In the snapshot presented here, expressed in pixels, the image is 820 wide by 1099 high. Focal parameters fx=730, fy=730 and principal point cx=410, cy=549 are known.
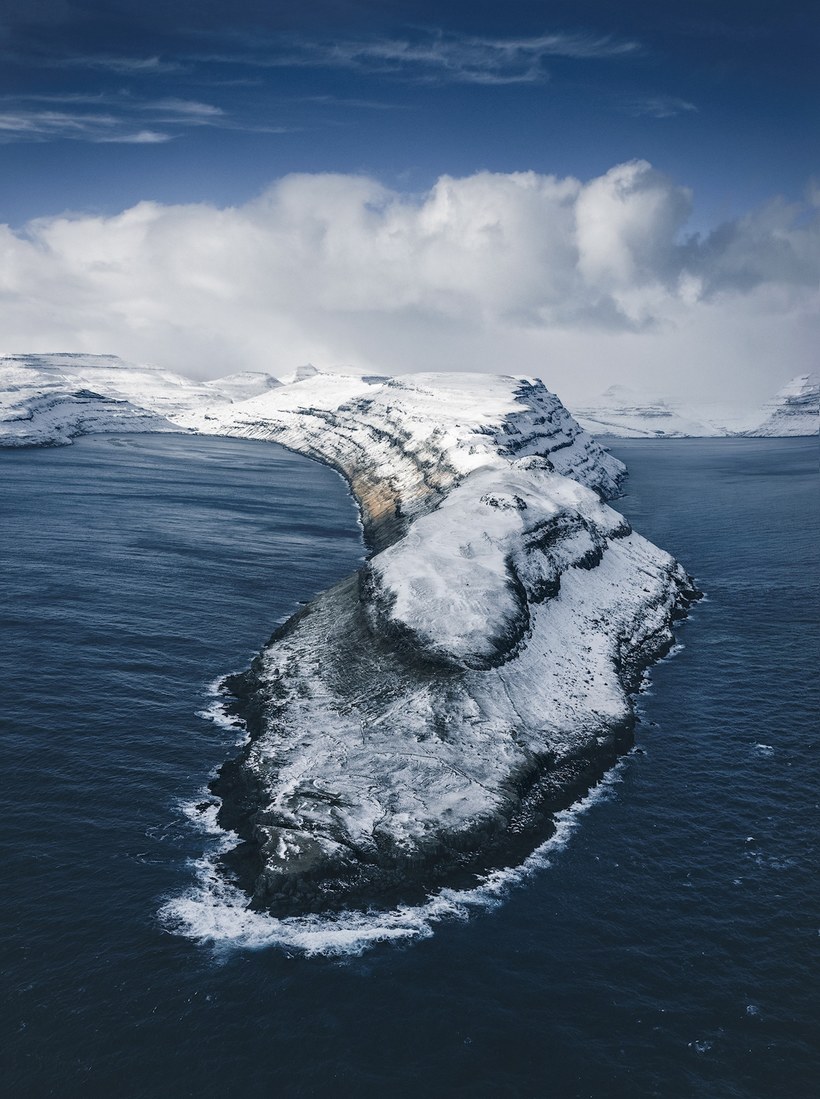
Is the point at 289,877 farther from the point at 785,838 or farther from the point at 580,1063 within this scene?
the point at 785,838

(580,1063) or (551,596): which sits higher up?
(551,596)

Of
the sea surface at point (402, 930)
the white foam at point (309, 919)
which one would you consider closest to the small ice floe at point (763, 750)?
the sea surface at point (402, 930)

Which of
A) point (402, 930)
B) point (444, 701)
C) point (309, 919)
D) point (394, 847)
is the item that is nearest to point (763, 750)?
point (444, 701)

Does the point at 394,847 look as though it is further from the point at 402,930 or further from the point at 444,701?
the point at 444,701

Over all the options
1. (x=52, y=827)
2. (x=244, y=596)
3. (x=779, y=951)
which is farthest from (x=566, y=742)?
(x=244, y=596)

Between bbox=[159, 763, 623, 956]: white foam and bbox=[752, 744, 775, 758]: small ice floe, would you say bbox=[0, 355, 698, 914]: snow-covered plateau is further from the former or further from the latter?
bbox=[752, 744, 775, 758]: small ice floe

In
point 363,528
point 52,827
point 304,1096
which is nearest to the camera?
point 304,1096

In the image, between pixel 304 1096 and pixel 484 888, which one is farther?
pixel 484 888

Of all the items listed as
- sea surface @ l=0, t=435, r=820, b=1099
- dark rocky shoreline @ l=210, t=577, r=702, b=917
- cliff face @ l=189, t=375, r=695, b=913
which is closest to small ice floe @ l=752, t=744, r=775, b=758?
sea surface @ l=0, t=435, r=820, b=1099
